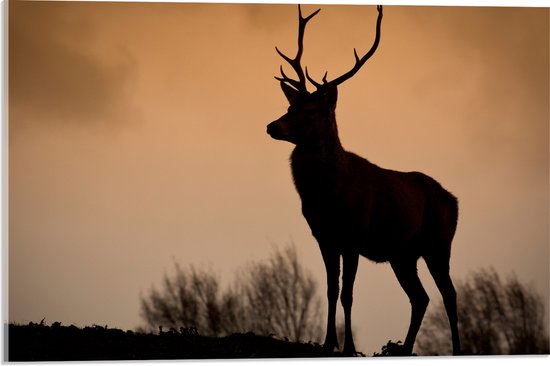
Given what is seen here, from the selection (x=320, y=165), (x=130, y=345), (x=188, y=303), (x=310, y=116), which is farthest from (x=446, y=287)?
(x=130, y=345)

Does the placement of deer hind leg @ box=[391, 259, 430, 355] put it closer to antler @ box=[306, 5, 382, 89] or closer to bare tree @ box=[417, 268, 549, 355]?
bare tree @ box=[417, 268, 549, 355]

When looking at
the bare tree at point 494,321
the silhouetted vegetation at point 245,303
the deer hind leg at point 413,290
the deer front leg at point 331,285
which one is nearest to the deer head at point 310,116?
the deer front leg at point 331,285

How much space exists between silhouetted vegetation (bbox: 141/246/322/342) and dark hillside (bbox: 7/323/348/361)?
56 cm

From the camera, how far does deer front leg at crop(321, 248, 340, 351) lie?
743 centimetres

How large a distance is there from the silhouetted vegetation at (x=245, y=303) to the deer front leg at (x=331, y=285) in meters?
0.72

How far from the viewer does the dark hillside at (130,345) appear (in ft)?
23.6

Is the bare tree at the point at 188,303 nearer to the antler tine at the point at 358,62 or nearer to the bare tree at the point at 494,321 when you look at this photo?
the bare tree at the point at 494,321

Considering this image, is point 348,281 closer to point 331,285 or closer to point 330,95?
point 331,285

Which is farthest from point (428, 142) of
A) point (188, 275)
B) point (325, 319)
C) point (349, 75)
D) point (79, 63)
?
point (79, 63)

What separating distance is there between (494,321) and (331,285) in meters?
1.72

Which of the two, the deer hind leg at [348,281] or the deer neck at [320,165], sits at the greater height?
the deer neck at [320,165]

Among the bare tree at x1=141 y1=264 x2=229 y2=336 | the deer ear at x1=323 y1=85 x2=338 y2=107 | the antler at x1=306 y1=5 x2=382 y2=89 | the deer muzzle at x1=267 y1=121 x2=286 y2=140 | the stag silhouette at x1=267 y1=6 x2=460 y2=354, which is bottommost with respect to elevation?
the bare tree at x1=141 y1=264 x2=229 y2=336

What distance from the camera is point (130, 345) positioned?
7.29 metres

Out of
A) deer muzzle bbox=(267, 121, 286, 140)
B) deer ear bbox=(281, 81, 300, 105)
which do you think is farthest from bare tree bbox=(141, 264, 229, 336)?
deer ear bbox=(281, 81, 300, 105)
